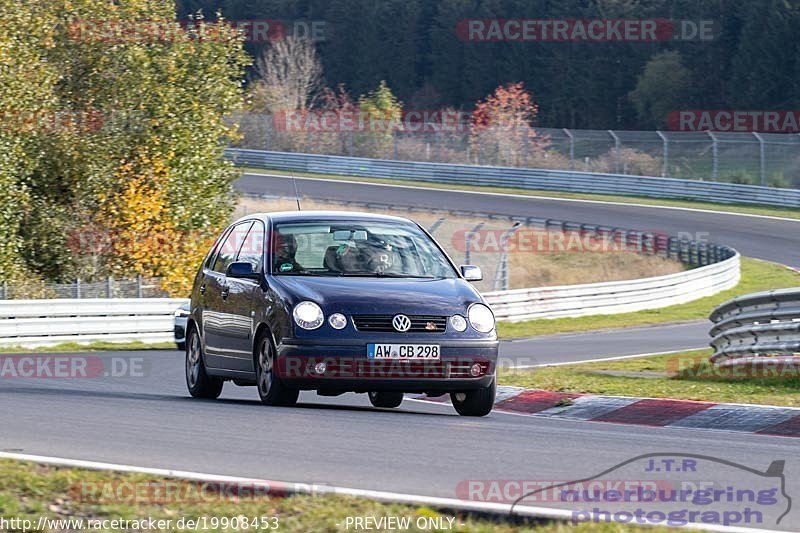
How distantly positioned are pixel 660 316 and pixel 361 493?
26753mm

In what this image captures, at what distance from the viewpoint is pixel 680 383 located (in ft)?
45.7

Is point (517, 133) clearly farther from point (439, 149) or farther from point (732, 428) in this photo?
point (732, 428)

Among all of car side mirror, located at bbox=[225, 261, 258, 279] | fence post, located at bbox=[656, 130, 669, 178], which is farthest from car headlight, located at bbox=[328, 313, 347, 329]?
fence post, located at bbox=[656, 130, 669, 178]

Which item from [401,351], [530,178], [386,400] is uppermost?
[401,351]

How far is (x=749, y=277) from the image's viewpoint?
38.7 metres

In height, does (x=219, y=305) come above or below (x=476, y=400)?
above

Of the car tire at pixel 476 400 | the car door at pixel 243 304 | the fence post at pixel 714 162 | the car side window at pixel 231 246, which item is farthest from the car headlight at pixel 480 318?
the fence post at pixel 714 162

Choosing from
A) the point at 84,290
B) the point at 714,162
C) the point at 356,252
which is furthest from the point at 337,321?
the point at 714,162

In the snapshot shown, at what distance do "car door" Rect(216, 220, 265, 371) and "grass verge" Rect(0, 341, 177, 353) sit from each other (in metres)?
Result: 10.5

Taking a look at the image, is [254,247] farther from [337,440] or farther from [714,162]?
[714,162]

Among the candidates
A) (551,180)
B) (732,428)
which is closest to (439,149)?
(551,180)

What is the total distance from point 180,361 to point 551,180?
138 ft

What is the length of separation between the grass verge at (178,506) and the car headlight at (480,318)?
4.32m

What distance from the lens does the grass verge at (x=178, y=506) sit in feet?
18.5
